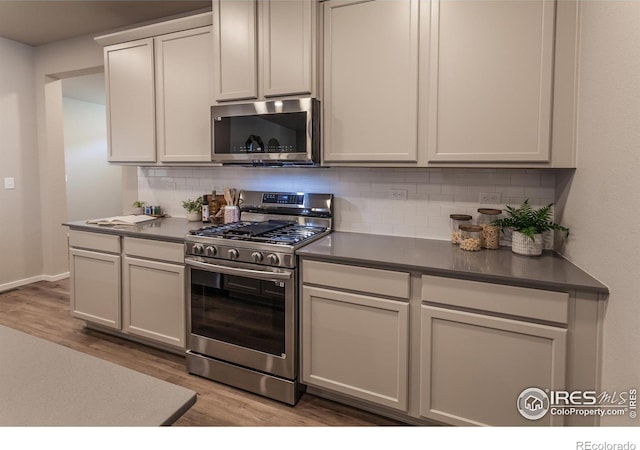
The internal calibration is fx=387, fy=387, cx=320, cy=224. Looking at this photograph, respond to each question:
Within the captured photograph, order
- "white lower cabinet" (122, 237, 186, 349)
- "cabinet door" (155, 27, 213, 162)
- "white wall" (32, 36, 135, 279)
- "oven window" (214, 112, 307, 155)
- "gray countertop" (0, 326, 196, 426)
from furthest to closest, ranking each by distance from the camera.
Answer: "white wall" (32, 36, 135, 279)
"cabinet door" (155, 27, 213, 162)
"white lower cabinet" (122, 237, 186, 349)
"oven window" (214, 112, 307, 155)
"gray countertop" (0, 326, 196, 426)

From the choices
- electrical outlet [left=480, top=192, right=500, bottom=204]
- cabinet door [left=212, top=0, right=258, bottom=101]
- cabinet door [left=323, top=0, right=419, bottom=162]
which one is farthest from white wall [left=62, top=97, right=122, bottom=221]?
electrical outlet [left=480, top=192, right=500, bottom=204]

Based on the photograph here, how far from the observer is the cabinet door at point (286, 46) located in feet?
7.79

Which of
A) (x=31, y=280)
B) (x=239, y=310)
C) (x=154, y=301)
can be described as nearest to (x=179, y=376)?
(x=154, y=301)

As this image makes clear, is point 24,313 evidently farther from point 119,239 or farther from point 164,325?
point 164,325

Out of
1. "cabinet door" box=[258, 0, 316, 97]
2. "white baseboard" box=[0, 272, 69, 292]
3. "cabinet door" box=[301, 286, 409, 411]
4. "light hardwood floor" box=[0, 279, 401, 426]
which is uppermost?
"cabinet door" box=[258, 0, 316, 97]

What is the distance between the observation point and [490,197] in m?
2.38

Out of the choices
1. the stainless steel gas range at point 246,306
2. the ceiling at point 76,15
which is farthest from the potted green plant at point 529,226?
the ceiling at point 76,15

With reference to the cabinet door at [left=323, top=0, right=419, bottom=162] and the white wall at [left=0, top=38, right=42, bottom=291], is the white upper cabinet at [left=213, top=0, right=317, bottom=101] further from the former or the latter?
the white wall at [left=0, top=38, right=42, bottom=291]

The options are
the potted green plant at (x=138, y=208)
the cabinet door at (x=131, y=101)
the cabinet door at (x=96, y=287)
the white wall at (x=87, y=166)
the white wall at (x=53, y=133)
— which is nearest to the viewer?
the cabinet door at (x=96, y=287)

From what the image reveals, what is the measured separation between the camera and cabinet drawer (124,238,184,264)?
2.62 metres

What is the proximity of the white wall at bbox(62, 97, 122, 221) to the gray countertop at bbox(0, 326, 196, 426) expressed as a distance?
6332 mm

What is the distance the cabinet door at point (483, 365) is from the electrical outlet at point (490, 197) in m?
0.87

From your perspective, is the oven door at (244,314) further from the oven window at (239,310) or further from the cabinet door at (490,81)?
the cabinet door at (490,81)

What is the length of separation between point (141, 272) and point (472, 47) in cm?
257
